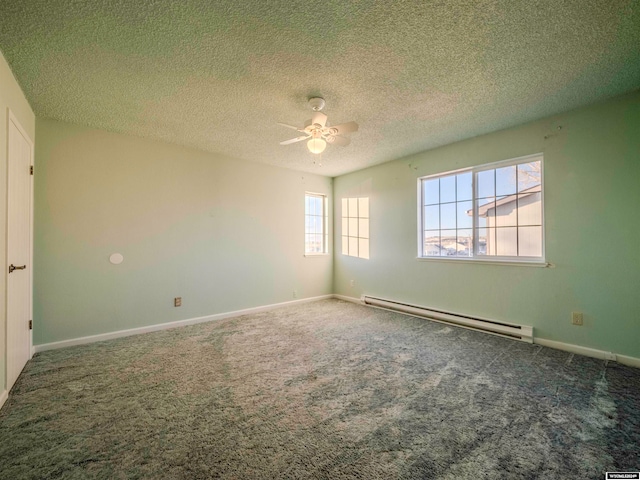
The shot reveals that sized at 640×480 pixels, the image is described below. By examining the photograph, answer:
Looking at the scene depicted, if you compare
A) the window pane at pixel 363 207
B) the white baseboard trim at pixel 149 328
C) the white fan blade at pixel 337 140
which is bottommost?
the white baseboard trim at pixel 149 328

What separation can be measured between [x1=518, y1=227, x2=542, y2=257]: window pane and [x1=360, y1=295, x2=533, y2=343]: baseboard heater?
2.76 feet

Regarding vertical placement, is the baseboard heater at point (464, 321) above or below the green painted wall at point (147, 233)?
below

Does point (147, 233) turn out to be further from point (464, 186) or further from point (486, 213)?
point (486, 213)

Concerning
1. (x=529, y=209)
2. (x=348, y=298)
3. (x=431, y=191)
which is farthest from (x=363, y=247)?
(x=529, y=209)

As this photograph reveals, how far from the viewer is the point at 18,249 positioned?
7.79 ft

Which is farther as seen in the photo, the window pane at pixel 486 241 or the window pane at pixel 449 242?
the window pane at pixel 449 242

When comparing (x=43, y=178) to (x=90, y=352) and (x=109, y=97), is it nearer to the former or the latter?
(x=109, y=97)

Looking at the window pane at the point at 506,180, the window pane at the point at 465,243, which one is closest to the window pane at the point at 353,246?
the window pane at the point at 465,243

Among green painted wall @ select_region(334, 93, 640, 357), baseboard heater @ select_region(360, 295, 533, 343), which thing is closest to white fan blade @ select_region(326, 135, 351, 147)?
green painted wall @ select_region(334, 93, 640, 357)

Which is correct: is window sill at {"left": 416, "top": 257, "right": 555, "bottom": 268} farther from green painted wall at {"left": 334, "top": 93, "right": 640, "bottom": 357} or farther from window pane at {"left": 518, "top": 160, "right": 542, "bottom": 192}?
window pane at {"left": 518, "top": 160, "right": 542, "bottom": 192}

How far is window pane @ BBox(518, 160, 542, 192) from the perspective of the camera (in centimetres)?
312

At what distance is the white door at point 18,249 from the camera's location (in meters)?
2.14

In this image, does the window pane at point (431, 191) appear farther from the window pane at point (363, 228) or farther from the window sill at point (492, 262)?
the window pane at point (363, 228)

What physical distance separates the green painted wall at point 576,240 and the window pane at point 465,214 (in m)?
0.54
